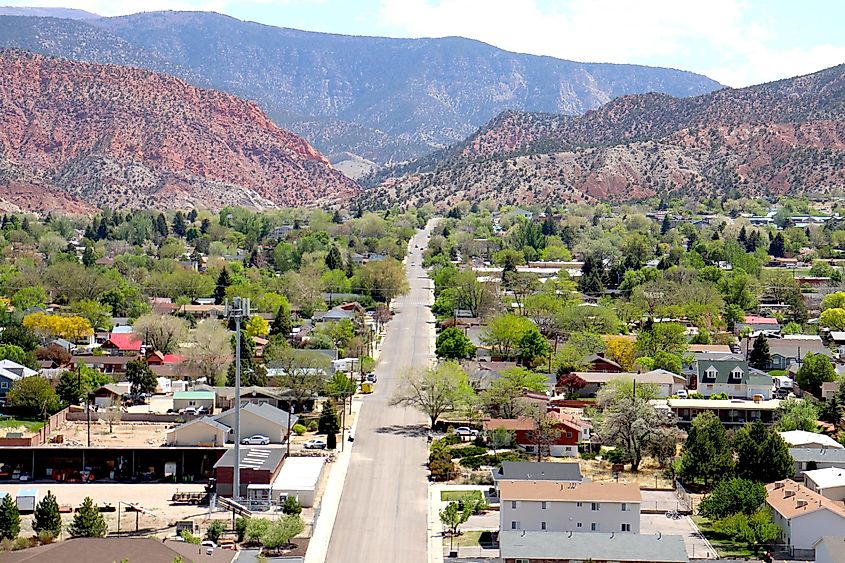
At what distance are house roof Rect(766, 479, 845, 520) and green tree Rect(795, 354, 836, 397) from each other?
75.7ft

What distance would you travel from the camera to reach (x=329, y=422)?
59.8m

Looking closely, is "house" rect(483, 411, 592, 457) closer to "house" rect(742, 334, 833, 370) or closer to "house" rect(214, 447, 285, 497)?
"house" rect(214, 447, 285, 497)

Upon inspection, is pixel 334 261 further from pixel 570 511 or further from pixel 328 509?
pixel 570 511

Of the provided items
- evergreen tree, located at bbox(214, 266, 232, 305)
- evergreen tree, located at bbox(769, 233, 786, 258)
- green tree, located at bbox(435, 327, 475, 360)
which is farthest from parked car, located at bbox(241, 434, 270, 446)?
evergreen tree, located at bbox(769, 233, 786, 258)

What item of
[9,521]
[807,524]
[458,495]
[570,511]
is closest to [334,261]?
[458,495]

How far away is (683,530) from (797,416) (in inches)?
723

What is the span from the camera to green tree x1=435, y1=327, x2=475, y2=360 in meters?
79.8

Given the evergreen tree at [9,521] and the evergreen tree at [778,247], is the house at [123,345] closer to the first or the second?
the evergreen tree at [9,521]

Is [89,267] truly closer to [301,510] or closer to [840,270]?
[840,270]

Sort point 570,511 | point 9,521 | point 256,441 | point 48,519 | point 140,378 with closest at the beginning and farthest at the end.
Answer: point 9,521 < point 48,519 < point 570,511 < point 256,441 < point 140,378

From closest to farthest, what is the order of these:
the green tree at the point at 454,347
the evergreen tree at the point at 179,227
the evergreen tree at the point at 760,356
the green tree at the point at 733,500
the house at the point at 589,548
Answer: the house at the point at 589,548
the green tree at the point at 733,500
the evergreen tree at the point at 760,356
the green tree at the point at 454,347
the evergreen tree at the point at 179,227

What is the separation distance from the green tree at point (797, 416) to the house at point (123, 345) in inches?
1576

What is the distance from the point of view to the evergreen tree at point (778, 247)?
14300 centimetres

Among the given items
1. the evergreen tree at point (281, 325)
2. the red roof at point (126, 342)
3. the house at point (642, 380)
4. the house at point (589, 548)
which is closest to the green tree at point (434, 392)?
the house at point (642, 380)
